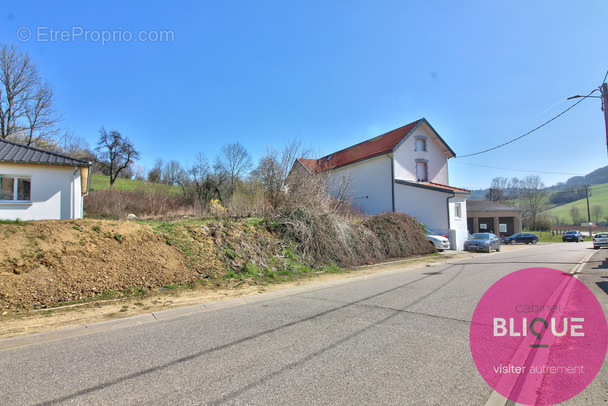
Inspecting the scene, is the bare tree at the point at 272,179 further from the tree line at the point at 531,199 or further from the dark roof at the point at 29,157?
the tree line at the point at 531,199

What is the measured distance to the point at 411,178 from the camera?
89.4 feet

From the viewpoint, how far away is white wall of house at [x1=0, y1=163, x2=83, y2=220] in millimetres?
13961

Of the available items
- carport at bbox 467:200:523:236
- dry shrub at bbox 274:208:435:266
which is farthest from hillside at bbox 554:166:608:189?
dry shrub at bbox 274:208:435:266

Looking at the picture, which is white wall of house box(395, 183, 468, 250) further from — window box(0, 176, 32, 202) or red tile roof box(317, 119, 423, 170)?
window box(0, 176, 32, 202)

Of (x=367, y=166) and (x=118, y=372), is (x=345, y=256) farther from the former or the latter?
(x=367, y=166)

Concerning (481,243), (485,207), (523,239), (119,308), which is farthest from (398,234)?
(485,207)

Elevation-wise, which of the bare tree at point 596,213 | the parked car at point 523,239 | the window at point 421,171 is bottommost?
the parked car at point 523,239

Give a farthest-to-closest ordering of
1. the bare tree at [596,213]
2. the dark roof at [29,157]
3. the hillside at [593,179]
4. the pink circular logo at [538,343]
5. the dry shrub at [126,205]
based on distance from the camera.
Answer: the bare tree at [596,213] < the hillside at [593,179] < the dry shrub at [126,205] < the dark roof at [29,157] < the pink circular logo at [538,343]

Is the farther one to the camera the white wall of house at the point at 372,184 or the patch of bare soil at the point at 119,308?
the white wall of house at the point at 372,184

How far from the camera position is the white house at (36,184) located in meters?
14.0

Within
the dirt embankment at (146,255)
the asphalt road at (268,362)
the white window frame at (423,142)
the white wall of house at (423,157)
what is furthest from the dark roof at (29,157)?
the white window frame at (423,142)

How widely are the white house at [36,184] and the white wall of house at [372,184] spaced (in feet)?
56.3

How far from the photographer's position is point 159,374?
3.56 meters

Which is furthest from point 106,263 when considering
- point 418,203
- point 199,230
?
point 418,203
